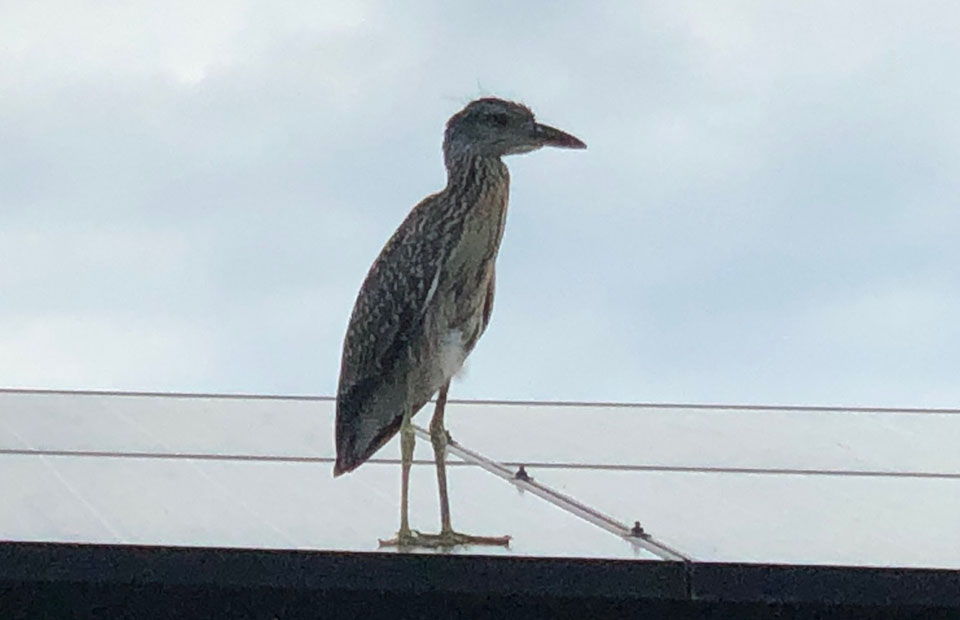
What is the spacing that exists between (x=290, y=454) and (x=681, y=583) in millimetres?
4095

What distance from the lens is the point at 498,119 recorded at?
659 cm

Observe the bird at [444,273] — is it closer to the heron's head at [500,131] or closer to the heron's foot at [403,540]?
the heron's head at [500,131]

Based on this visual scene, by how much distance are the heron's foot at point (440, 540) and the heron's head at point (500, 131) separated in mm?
1467

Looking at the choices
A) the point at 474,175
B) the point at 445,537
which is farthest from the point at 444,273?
the point at 445,537

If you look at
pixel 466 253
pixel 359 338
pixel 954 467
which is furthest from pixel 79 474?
pixel 954 467

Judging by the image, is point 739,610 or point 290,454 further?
point 290,454

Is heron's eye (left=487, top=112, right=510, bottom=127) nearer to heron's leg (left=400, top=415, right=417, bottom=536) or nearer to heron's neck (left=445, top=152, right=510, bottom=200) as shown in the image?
heron's neck (left=445, top=152, right=510, bottom=200)

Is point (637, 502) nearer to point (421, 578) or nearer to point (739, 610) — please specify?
point (739, 610)

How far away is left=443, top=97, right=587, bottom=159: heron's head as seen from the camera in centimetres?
657

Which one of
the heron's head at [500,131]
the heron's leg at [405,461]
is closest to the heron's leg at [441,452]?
the heron's leg at [405,461]

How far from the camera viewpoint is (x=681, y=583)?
581 centimetres

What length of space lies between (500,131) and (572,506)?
6.50 feet

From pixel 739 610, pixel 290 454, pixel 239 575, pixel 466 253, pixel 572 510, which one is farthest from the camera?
pixel 290 454

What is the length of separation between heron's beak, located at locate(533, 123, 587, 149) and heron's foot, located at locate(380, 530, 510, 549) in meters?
1.50
